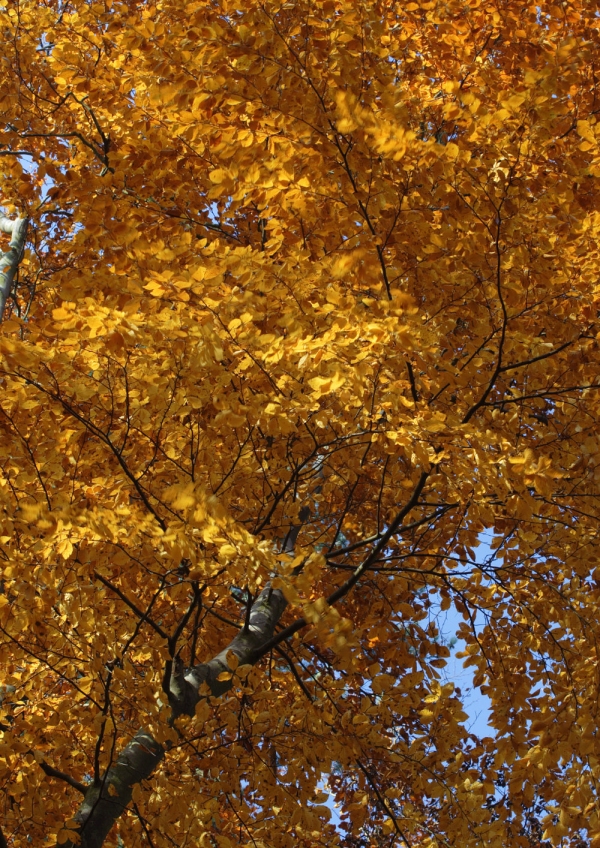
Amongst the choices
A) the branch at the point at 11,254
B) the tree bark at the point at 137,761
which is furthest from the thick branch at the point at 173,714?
the branch at the point at 11,254

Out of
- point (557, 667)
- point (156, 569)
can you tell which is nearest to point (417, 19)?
point (156, 569)

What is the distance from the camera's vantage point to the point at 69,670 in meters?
3.25

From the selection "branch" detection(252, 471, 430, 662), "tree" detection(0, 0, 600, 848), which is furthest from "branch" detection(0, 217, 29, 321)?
"branch" detection(252, 471, 430, 662)

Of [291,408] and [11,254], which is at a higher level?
[11,254]

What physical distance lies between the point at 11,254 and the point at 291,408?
353cm

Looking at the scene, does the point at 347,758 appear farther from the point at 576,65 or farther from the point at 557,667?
the point at 576,65

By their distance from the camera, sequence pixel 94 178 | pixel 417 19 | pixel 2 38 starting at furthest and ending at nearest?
pixel 2 38
pixel 417 19
pixel 94 178

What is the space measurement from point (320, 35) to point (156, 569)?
7.90 ft

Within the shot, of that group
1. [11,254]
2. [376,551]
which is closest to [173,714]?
[376,551]

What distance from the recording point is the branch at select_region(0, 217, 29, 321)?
4.98 m

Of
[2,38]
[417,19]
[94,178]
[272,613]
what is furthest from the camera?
→ [2,38]

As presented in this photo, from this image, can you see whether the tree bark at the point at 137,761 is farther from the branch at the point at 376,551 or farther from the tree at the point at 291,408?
the branch at the point at 376,551

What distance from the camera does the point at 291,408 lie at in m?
2.54

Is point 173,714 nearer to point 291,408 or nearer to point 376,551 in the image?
point 376,551
